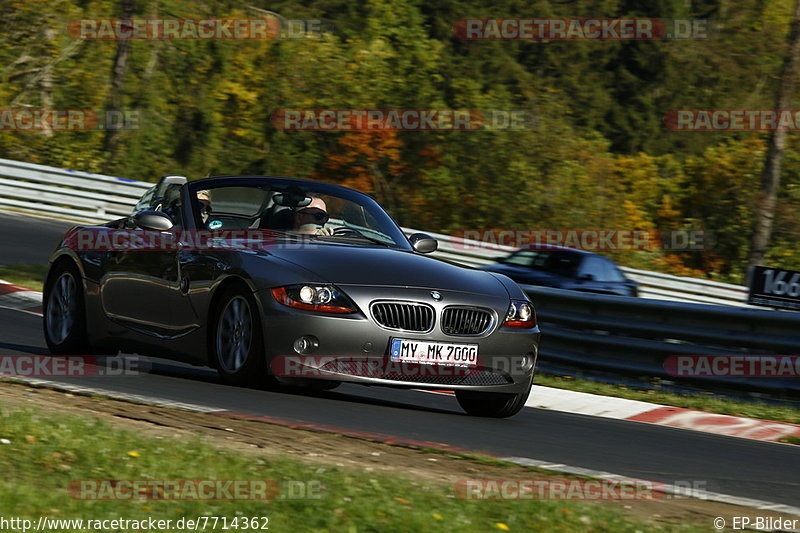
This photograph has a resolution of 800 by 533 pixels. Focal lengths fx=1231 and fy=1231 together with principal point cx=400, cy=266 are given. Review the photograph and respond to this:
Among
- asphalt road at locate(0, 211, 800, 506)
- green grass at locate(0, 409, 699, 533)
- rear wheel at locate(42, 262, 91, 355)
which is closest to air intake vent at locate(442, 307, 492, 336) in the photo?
asphalt road at locate(0, 211, 800, 506)

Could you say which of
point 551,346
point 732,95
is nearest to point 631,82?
point 732,95

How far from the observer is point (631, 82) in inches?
2921

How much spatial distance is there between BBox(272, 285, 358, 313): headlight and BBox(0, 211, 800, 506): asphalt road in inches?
24.0

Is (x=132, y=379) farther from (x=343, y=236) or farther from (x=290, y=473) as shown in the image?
(x=290, y=473)

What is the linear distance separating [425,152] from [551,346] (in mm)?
33139

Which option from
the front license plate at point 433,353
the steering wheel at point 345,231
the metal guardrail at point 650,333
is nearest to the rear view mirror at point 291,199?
the steering wheel at point 345,231

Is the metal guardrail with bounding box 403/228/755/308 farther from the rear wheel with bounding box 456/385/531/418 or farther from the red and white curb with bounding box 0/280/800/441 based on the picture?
the rear wheel with bounding box 456/385/531/418

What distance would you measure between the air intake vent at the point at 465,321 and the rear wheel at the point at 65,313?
309cm

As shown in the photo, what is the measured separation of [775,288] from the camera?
36.1 ft

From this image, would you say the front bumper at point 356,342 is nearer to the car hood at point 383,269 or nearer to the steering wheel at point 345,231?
the car hood at point 383,269

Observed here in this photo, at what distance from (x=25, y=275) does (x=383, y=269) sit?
9.62m

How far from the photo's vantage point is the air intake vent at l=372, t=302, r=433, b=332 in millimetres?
7328

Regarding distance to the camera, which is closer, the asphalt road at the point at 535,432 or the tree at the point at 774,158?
the asphalt road at the point at 535,432

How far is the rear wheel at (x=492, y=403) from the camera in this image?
8.26m
